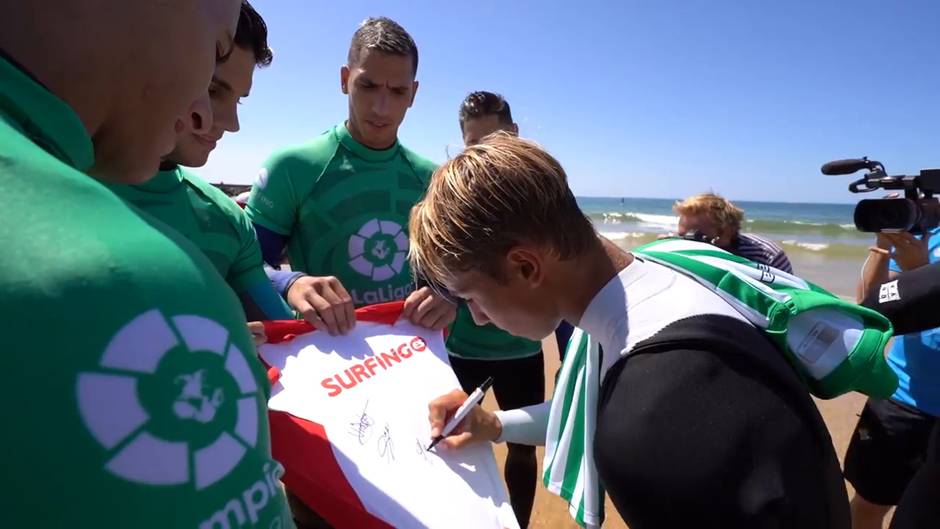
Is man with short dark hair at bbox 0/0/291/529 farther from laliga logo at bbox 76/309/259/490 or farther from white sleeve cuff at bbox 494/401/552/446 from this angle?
white sleeve cuff at bbox 494/401/552/446

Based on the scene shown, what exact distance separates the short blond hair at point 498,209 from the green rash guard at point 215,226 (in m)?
0.87

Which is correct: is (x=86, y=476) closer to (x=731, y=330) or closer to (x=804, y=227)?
(x=731, y=330)

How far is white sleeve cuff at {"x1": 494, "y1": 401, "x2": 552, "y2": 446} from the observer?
1.78 meters

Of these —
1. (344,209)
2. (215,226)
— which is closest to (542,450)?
(344,209)

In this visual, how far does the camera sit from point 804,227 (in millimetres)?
28750

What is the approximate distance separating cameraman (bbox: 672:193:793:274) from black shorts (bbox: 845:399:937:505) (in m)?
1.38

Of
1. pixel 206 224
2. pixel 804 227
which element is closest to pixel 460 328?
pixel 206 224

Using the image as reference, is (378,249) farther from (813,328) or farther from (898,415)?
(898,415)

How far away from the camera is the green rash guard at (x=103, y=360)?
17.3 inches

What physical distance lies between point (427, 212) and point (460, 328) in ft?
5.62

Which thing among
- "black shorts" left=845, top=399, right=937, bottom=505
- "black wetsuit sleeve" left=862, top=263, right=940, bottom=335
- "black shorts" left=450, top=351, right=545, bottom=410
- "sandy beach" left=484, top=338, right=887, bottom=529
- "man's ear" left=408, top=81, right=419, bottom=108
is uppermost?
"man's ear" left=408, top=81, right=419, bottom=108

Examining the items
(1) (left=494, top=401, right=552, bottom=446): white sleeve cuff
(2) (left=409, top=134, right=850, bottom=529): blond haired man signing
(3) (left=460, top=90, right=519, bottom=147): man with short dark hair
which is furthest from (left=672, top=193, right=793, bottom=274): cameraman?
(2) (left=409, top=134, right=850, bottom=529): blond haired man signing

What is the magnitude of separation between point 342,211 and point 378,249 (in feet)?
0.74
